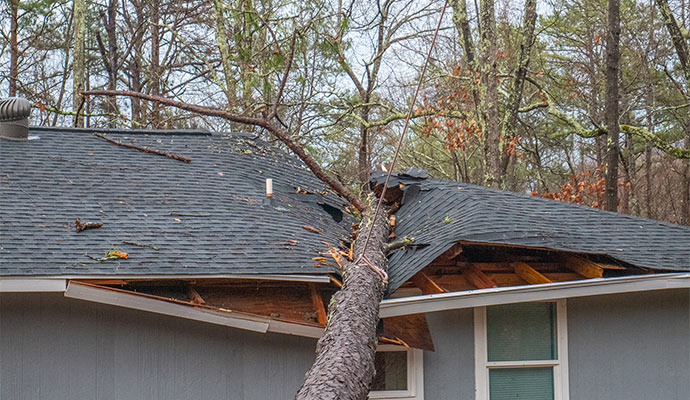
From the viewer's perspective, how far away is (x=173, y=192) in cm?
645

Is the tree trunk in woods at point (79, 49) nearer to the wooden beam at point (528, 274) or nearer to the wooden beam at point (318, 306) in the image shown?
A: the wooden beam at point (318, 306)

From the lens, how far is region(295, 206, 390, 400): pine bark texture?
292 centimetres

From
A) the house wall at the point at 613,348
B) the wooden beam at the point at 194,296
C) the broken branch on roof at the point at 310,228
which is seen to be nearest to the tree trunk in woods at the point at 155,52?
the broken branch on roof at the point at 310,228

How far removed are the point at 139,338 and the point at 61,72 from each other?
17415 mm

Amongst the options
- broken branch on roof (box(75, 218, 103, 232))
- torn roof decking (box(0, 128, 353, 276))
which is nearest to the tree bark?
torn roof decking (box(0, 128, 353, 276))

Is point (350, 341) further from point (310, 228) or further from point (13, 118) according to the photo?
point (13, 118)

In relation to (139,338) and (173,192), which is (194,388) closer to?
(139,338)

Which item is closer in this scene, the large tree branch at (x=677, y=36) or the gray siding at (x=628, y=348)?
the gray siding at (x=628, y=348)

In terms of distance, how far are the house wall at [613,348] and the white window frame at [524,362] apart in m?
0.05

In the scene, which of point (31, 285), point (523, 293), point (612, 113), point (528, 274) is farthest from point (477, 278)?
point (612, 113)

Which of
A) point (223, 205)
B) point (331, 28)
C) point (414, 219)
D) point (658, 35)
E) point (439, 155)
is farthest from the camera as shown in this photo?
point (439, 155)

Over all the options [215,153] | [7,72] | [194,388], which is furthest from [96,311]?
[7,72]

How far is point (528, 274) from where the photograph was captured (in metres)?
5.57

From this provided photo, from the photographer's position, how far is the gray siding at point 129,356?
15.7 feet
